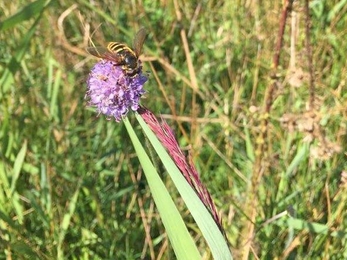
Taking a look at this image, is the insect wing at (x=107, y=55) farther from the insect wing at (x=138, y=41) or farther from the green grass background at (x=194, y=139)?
the green grass background at (x=194, y=139)

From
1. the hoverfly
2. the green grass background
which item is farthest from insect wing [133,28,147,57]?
the green grass background

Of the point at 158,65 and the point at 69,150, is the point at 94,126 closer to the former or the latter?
the point at 69,150

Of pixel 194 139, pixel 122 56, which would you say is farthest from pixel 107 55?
pixel 194 139

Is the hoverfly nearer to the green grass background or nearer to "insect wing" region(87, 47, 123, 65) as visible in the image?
"insect wing" region(87, 47, 123, 65)

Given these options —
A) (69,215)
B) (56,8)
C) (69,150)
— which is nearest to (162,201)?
(69,215)

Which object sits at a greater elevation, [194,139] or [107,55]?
[107,55]

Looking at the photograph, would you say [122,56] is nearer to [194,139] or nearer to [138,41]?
[138,41]
